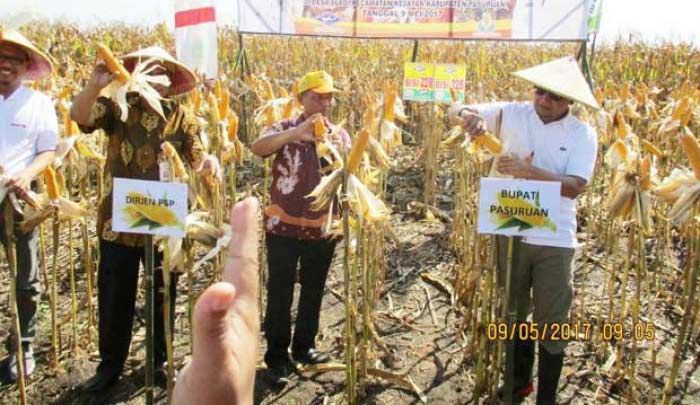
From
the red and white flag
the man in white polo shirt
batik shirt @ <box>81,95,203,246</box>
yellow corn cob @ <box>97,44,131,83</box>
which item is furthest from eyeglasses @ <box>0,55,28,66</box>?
the red and white flag

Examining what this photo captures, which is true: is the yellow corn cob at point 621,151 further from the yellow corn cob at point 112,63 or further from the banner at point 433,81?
the banner at point 433,81

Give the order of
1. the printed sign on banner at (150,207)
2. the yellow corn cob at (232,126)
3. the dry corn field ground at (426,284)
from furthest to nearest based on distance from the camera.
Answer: the yellow corn cob at (232,126), the dry corn field ground at (426,284), the printed sign on banner at (150,207)

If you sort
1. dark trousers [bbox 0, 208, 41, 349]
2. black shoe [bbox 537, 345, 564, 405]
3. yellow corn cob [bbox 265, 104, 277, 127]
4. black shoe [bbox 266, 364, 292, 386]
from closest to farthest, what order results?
black shoe [bbox 537, 345, 564, 405], dark trousers [bbox 0, 208, 41, 349], black shoe [bbox 266, 364, 292, 386], yellow corn cob [bbox 265, 104, 277, 127]

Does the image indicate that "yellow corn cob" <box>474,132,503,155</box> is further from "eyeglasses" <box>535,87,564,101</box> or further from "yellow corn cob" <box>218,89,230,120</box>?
"yellow corn cob" <box>218,89,230,120</box>

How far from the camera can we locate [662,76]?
1062cm

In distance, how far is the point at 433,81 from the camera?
17.8ft

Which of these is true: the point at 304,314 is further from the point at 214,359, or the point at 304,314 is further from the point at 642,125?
the point at 642,125

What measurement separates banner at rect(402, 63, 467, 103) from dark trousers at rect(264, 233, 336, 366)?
272cm

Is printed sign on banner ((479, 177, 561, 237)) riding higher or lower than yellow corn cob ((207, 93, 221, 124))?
lower

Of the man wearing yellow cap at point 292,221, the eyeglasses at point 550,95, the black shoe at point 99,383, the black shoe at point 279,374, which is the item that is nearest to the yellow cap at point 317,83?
the man wearing yellow cap at point 292,221

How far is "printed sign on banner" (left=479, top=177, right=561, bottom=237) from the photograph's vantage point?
2.08 meters

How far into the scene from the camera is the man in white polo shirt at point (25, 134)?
2777 millimetres

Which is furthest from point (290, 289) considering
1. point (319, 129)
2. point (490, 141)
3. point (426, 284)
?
point (426, 284)

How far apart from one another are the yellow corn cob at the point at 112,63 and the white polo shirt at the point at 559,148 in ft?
5.25
